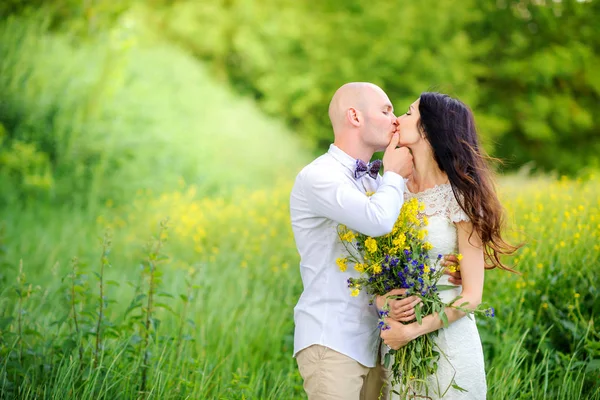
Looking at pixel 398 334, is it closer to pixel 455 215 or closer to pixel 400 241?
pixel 400 241

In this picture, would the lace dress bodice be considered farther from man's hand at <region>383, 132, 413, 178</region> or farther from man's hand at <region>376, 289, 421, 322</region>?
man's hand at <region>376, 289, 421, 322</region>

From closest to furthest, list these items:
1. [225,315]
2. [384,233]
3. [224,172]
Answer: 1. [384,233]
2. [225,315]
3. [224,172]

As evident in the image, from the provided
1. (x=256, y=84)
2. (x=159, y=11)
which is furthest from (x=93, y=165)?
(x=159, y=11)

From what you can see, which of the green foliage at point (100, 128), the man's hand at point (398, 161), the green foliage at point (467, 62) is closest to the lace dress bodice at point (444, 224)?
the man's hand at point (398, 161)

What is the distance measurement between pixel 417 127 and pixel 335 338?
3.36 ft

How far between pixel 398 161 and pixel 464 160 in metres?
0.32

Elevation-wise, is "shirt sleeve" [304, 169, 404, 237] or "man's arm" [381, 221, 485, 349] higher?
"shirt sleeve" [304, 169, 404, 237]

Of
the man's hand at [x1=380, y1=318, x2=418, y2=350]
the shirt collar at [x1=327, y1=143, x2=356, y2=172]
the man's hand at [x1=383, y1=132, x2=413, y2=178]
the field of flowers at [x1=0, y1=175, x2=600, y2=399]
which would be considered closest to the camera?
the man's hand at [x1=380, y1=318, x2=418, y2=350]

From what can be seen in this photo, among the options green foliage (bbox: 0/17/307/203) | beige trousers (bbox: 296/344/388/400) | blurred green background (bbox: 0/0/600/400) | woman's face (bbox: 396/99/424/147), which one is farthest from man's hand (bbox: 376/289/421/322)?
green foliage (bbox: 0/17/307/203)

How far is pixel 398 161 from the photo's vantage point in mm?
2652

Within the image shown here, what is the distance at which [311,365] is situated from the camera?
2629 mm

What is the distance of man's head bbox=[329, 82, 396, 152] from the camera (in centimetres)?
277

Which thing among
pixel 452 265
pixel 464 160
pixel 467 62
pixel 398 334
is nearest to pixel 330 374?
pixel 398 334

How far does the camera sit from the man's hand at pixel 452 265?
2.71 metres
